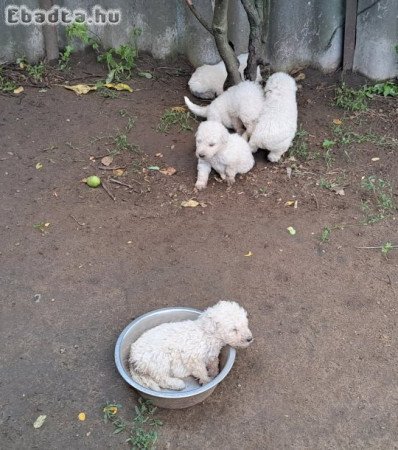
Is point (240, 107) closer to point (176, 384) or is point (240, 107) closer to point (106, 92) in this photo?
point (106, 92)

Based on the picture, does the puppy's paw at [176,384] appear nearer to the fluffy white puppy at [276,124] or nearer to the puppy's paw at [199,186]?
the puppy's paw at [199,186]

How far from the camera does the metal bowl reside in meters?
2.87

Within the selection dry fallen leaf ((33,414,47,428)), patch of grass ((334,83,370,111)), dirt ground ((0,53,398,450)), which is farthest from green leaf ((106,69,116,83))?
dry fallen leaf ((33,414,47,428))

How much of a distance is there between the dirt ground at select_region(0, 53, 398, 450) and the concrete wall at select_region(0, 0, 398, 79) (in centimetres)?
59

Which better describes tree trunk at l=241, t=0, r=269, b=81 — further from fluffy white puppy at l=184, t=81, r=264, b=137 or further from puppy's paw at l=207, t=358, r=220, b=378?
puppy's paw at l=207, t=358, r=220, b=378

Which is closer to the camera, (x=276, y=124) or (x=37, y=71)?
(x=276, y=124)

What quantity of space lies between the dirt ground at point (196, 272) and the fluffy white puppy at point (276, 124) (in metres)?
0.19

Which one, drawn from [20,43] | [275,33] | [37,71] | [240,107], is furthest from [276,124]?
[20,43]

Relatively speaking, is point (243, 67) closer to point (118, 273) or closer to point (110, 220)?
point (110, 220)

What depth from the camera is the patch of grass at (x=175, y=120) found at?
5445 millimetres

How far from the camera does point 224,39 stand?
17.6 ft

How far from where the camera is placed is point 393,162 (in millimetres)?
5023

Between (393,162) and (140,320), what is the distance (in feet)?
9.58

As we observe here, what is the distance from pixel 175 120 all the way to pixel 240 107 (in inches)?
29.8
